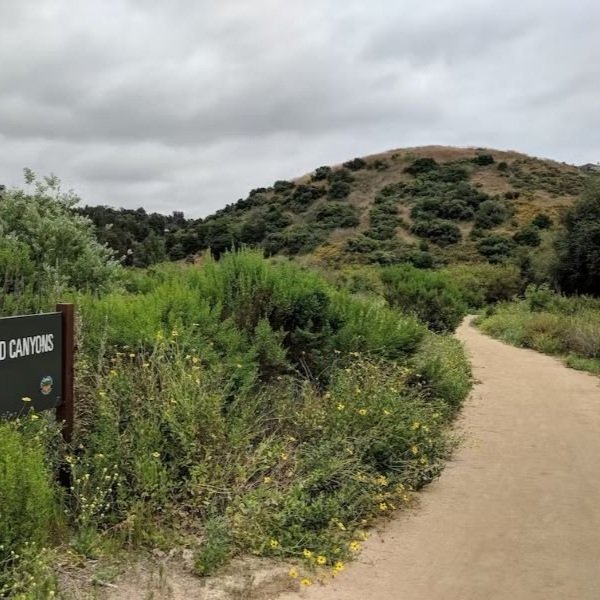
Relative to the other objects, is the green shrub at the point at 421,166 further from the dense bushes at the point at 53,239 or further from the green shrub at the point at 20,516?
the green shrub at the point at 20,516

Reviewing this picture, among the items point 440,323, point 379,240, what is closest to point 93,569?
point 440,323

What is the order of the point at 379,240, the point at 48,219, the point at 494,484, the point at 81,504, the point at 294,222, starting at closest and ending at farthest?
the point at 81,504 < the point at 494,484 < the point at 48,219 < the point at 379,240 < the point at 294,222

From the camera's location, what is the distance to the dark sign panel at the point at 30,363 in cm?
432

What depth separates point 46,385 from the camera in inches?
183

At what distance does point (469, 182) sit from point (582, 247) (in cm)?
3960

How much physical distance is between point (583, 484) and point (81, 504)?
4704 millimetres

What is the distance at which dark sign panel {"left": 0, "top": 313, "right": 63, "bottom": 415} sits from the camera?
14.2ft

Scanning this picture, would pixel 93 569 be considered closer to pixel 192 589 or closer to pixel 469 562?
pixel 192 589

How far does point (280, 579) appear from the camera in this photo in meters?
4.32

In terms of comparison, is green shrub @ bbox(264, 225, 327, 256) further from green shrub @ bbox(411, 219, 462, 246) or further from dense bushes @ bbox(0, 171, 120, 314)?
dense bushes @ bbox(0, 171, 120, 314)

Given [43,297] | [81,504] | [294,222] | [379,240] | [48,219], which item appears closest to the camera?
[81,504]

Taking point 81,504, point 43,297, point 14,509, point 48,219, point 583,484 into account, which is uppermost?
point 48,219

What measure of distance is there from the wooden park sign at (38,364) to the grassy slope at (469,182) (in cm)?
4271

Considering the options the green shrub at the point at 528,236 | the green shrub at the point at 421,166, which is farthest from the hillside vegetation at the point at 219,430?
the green shrub at the point at 421,166
